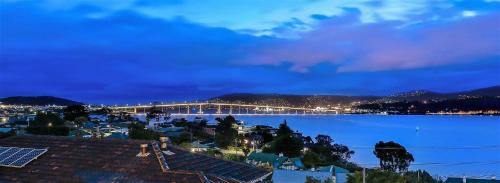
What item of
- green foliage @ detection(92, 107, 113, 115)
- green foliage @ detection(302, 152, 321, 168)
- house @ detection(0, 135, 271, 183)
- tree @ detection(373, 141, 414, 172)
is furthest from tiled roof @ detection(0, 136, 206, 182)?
green foliage @ detection(92, 107, 113, 115)

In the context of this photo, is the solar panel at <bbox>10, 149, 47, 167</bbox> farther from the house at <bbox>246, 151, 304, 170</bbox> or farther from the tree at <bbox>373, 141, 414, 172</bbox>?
the tree at <bbox>373, 141, 414, 172</bbox>

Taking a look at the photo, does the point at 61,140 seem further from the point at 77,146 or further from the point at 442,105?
the point at 442,105

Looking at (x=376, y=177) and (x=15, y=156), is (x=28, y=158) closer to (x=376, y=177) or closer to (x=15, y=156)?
(x=15, y=156)

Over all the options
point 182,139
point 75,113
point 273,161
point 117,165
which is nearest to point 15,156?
point 117,165

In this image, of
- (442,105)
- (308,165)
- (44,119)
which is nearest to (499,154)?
(308,165)

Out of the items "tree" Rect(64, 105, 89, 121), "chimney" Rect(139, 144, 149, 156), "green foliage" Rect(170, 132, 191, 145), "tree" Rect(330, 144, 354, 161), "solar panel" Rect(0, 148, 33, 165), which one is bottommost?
"tree" Rect(330, 144, 354, 161)

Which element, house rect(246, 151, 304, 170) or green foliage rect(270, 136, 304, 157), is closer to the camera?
house rect(246, 151, 304, 170)

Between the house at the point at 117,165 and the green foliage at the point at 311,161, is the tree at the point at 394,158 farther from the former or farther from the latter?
the house at the point at 117,165
